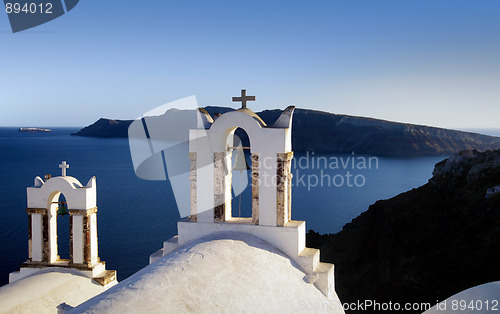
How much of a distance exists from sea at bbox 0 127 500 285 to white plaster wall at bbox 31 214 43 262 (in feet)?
16.9

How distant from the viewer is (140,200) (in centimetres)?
4425

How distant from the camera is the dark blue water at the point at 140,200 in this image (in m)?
30.0

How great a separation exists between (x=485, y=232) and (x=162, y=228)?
75.0 ft

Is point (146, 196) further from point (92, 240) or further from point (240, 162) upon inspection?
point (240, 162)

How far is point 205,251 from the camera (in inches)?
234

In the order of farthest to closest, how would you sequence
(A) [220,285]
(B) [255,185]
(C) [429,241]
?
1. (C) [429,241]
2. (B) [255,185]
3. (A) [220,285]

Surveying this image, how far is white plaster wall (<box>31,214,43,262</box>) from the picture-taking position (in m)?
7.65

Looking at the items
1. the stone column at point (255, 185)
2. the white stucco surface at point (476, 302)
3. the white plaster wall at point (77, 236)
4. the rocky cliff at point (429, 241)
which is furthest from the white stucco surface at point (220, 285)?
the rocky cliff at point (429, 241)

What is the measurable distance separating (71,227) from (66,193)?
24.8 inches

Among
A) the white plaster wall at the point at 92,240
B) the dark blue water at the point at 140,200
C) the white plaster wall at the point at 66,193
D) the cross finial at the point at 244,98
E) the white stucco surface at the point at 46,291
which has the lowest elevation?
the dark blue water at the point at 140,200

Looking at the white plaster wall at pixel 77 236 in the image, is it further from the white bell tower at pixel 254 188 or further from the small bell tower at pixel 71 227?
the white bell tower at pixel 254 188

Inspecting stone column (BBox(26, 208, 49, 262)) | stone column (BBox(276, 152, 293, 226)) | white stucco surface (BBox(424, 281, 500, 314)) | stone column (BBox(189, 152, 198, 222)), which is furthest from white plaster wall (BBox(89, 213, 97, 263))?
white stucco surface (BBox(424, 281, 500, 314))

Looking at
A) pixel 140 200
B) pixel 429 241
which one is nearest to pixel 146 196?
pixel 140 200

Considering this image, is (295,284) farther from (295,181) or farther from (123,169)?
(123,169)
